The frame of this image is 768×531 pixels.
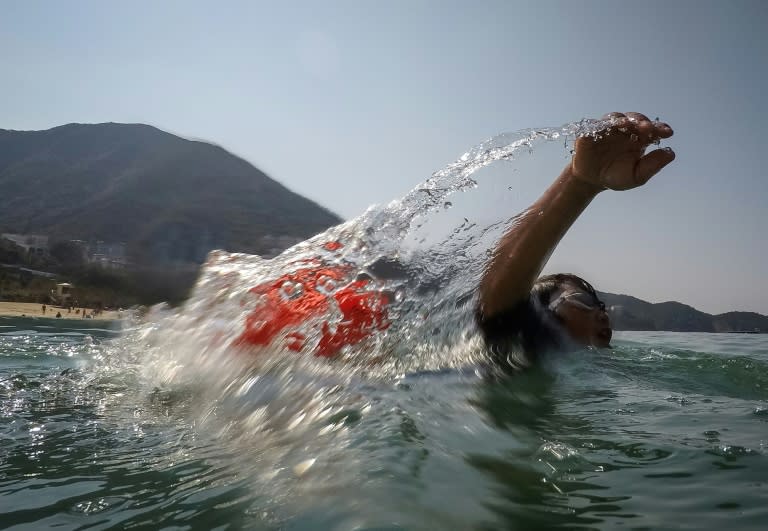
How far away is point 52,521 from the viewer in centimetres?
99

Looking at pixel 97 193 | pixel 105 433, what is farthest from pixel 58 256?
pixel 97 193

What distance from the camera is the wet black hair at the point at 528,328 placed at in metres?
2.78

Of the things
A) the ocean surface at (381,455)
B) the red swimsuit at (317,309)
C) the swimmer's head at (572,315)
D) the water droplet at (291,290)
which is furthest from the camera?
the swimmer's head at (572,315)

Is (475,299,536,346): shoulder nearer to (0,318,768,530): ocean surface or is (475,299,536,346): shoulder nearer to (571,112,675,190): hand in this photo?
(0,318,768,530): ocean surface

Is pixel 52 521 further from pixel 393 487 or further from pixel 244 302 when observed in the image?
pixel 244 302

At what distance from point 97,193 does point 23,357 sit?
59.2 meters

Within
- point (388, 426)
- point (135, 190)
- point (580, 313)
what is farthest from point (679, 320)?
point (135, 190)

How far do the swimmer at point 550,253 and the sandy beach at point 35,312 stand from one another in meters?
9.01

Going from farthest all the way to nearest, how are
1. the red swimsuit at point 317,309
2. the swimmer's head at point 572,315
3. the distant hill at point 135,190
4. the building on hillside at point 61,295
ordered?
the distant hill at point 135,190 < the building on hillside at point 61,295 < the swimmer's head at point 572,315 < the red swimsuit at point 317,309

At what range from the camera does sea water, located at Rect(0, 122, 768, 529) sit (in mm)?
985

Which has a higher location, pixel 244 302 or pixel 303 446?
pixel 244 302

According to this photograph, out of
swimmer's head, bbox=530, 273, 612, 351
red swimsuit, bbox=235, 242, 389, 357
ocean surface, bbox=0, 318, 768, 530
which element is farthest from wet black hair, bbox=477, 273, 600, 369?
red swimsuit, bbox=235, 242, 389, 357

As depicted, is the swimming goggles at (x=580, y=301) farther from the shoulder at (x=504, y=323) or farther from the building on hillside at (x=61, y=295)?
the building on hillside at (x=61, y=295)

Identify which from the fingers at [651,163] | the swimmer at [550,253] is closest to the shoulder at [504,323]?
the swimmer at [550,253]
